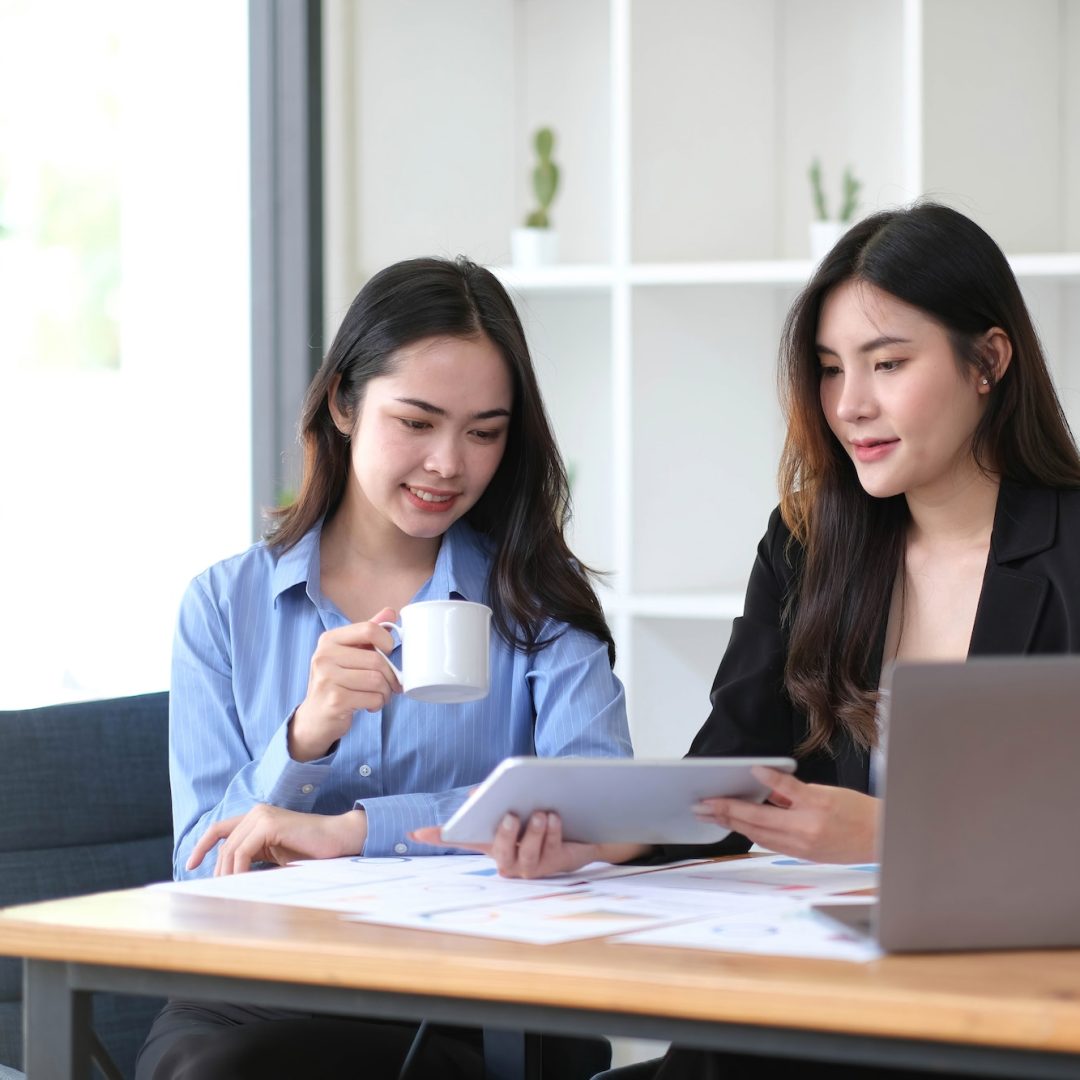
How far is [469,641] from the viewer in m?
1.51

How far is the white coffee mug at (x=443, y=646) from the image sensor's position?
58.8 inches

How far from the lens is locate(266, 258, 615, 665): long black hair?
1918 millimetres

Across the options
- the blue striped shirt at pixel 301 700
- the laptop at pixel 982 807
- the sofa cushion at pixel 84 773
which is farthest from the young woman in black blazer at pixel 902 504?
the laptop at pixel 982 807

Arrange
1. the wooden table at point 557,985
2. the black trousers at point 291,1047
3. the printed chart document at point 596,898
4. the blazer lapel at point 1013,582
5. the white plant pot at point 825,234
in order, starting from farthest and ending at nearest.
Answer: the white plant pot at point 825,234 → the blazer lapel at point 1013,582 → the black trousers at point 291,1047 → the printed chart document at point 596,898 → the wooden table at point 557,985

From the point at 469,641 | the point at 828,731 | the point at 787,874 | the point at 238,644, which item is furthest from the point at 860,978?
the point at 238,644

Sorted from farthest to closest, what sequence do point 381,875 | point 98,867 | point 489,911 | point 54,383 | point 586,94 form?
point 586,94, point 54,383, point 98,867, point 381,875, point 489,911

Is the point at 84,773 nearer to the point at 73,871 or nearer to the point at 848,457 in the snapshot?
the point at 73,871

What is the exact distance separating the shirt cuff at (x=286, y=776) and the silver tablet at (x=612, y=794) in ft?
1.17

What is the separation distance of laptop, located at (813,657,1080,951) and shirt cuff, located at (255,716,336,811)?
2.69 ft

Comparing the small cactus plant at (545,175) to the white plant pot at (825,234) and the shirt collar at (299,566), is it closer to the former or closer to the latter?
the white plant pot at (825,234)

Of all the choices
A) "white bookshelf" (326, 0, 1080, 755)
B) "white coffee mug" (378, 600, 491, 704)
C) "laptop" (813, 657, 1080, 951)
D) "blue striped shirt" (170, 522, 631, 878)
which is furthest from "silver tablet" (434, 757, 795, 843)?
"white bookshelf" (326, 0, 1080, 755)

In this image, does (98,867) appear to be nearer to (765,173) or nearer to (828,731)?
(828,731)

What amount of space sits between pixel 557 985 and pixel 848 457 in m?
1.18

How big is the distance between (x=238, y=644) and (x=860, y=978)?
108cm
